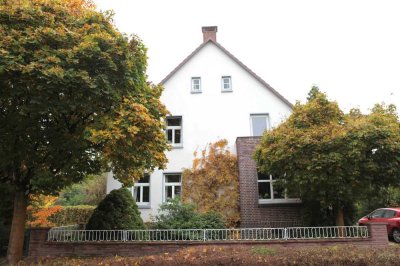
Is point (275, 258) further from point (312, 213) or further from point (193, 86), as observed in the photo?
point (193, 86)

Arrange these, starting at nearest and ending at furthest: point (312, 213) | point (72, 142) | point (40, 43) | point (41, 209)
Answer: point (40, 43) < point (72, 142) < point (312, 213) < point (41, 209)

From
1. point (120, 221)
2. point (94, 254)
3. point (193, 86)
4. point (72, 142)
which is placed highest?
point (193, 86)

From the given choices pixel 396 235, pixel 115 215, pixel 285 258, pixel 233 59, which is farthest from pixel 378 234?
pixel 233 59

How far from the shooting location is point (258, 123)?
782 inches

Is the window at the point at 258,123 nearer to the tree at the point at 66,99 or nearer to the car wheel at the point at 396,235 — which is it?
the car wheel at the point at 396,235

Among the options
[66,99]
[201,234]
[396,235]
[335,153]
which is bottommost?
[396,235]

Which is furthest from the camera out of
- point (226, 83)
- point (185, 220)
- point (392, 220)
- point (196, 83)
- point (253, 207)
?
point (196, 83)

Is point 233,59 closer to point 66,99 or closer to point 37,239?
point 66,99

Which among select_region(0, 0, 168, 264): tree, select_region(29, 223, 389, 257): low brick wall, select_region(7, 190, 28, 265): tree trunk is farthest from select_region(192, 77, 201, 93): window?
select_region(7, 190, 28, 265): tree trunk

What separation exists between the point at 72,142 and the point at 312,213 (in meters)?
11.0

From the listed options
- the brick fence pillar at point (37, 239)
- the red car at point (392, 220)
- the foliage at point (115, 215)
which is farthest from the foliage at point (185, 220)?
the red car at point (392, 220)

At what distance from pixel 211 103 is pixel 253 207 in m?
6.19

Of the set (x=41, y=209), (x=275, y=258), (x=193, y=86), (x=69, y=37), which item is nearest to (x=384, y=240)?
(x=275, y=258)

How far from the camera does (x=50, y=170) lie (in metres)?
10.5
